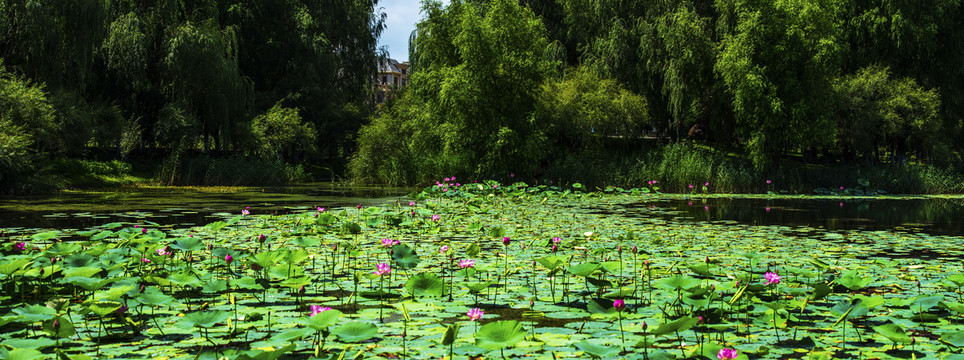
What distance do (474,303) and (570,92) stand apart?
2047cm

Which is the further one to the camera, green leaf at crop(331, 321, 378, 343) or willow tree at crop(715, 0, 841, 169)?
willow tree at crop(715, 0, 841, 169)

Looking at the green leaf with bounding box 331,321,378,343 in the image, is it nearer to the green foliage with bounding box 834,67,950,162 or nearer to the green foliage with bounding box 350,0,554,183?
the green foliage with bounding box 350,0,554,183

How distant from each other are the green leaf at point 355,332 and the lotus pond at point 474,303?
0.03 ft

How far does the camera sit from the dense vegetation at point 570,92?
22.9 metres

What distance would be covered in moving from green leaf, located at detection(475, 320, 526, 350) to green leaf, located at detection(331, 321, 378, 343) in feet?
1.61

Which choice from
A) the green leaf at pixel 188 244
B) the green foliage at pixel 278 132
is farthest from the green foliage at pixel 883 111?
the green leaf at pixel 188 244

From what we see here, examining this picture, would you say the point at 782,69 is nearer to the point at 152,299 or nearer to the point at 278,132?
the point at 278,132

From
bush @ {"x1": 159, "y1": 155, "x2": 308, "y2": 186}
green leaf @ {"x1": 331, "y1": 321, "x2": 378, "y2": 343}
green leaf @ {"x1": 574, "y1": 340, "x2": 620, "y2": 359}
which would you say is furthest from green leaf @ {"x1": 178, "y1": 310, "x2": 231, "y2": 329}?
bush @ {"x1": 159, "y1": 155, "x2": 308, "y2": 186}

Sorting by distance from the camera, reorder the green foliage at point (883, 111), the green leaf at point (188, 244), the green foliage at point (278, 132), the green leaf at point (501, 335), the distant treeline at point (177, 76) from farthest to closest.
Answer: the green foliage at point (278, 132)
the green foliage at point (883, 111)
the distant treeline at point (177, 76)
the green leaf at point (188, 244)
the green leaf at point (501, 335)

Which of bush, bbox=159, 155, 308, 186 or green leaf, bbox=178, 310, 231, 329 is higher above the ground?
bush, bbox=159, 155, 308, 186

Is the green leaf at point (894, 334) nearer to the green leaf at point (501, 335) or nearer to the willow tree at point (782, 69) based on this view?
the green leaf at point (501, 335)

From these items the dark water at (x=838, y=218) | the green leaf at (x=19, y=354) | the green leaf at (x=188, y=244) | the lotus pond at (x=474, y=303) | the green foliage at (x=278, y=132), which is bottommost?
the dark water at (x=838, y=218)

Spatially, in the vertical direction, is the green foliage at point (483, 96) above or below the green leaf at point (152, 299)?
above

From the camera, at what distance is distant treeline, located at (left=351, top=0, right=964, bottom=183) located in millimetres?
23281
